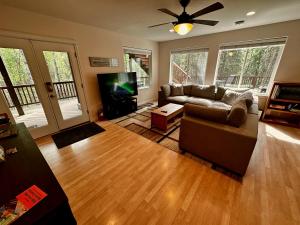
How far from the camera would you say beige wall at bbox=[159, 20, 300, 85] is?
3002mm

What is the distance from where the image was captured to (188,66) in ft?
16.3

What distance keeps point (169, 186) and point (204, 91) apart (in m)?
3.29

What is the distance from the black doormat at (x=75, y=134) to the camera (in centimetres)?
267

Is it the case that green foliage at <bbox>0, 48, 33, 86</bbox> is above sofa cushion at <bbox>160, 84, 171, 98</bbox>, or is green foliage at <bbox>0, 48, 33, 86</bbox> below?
above

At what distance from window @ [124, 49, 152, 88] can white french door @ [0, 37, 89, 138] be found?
1.85 meters

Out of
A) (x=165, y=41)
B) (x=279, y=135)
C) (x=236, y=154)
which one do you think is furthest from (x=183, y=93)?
(x=236, y=154)

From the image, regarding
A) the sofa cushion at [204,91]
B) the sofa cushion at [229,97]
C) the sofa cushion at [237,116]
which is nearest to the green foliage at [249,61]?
the sofa cushion at [204,91]

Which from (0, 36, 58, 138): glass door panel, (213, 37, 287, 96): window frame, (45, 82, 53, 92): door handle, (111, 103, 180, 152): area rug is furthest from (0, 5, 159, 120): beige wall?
(213, 37, 287, 96): window frame

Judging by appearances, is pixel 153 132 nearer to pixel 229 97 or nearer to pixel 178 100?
pixel 178 100

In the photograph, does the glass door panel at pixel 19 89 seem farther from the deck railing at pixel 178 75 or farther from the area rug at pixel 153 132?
the deck railing at pixel 178 75

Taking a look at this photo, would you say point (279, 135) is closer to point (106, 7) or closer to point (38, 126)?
point (106, 7)

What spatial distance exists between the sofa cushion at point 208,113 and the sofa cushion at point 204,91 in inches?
91.9

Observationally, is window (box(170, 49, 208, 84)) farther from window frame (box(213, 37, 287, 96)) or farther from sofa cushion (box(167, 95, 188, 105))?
sofa cushion (box(167, 95, 188, 105))

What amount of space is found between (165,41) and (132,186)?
5.19m
